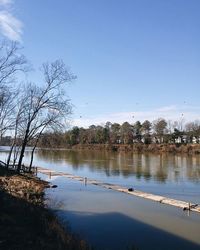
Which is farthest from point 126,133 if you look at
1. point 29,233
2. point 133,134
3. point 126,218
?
point 29,233

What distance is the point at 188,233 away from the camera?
18.4 metres

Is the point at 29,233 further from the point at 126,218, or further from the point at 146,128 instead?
the point at 146,128

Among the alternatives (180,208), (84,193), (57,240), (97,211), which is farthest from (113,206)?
Answer: (57,240)

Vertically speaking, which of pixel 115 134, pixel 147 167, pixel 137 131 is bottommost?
pixel 147 167

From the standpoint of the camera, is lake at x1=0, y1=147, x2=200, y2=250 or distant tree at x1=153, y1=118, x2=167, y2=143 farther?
distant tree at x1=153, y1=118, x2=167, y2=143

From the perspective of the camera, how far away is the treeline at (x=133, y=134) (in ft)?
427

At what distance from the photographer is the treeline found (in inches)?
5118

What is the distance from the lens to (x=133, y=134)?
144 m

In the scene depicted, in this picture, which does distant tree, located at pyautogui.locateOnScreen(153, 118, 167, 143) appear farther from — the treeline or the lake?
the lake

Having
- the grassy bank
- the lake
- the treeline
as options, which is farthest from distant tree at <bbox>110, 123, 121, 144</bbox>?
the grassy bank

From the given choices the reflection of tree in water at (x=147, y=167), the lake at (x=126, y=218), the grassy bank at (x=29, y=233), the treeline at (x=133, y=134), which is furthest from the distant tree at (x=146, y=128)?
the grassy bank at (x=29, y=233)

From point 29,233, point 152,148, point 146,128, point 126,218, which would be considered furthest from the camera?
point 146,128

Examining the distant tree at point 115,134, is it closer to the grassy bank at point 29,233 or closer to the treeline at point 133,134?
the treeline at point 133,134

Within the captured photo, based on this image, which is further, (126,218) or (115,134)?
(115,134)
